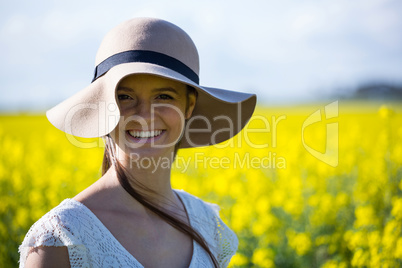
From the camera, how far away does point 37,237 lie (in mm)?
1132

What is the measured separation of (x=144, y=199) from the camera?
1.42 m

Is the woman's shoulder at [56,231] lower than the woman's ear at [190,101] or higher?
lower

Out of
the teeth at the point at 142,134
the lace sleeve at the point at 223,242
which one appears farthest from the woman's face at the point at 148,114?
the lace sleeve at the point at 223,242

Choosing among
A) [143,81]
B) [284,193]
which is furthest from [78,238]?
[284,193]

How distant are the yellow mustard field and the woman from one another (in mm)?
1561

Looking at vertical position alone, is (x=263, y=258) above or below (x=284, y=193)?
below

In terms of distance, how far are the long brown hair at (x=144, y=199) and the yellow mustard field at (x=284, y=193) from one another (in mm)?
1451

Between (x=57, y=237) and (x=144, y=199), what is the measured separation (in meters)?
0.35

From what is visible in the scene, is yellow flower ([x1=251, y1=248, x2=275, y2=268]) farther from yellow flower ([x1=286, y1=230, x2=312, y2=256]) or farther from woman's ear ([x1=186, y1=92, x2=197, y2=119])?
woman's ear ([x1=186, y1=92, x2=197, y2=119])

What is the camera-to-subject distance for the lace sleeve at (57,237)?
1.13 m

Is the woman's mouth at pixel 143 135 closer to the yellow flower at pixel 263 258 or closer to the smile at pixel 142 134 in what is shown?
the smile at pixel 142 134

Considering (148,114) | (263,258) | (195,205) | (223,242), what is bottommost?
(263,258)

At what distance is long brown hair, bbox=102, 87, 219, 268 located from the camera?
4.53 ft

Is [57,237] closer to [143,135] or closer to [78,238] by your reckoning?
[78,238]
